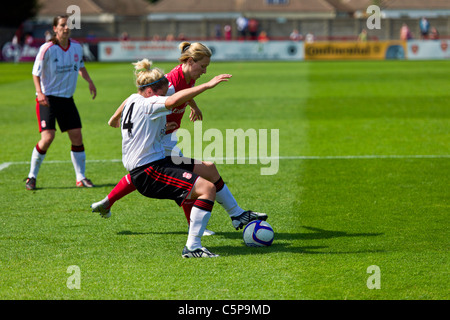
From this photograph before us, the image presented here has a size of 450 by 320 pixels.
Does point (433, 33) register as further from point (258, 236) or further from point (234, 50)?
point (258, 236)

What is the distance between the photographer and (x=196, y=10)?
77.1m

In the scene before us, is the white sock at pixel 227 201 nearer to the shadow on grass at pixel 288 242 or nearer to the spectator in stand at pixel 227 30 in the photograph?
the shadow on grass at pixel 288 242

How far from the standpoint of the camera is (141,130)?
5.68 m

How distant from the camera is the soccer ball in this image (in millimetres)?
5941

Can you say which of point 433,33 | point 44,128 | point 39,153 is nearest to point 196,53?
point 44,128

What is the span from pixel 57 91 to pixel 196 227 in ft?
13.4

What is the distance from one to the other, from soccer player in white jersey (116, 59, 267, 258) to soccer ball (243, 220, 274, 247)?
483mm

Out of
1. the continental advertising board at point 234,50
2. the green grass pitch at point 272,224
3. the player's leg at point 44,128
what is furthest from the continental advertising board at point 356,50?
the player's leg at point 44,128

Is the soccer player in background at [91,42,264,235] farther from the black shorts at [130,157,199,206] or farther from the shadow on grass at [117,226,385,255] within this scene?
the black shorts at [130,157,199,206]

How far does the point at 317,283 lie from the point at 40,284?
2135mm

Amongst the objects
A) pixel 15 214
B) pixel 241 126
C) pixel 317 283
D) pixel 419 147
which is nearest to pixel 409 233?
pixel 317 283

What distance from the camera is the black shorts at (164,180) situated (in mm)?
5656

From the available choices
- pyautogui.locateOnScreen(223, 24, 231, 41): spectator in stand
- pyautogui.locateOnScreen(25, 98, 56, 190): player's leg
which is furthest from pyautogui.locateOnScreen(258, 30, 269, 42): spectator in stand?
pyautogui.locateOnScreen(25, 98, 56, 190): player's leg

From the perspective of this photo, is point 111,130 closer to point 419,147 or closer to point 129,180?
point 419,147
